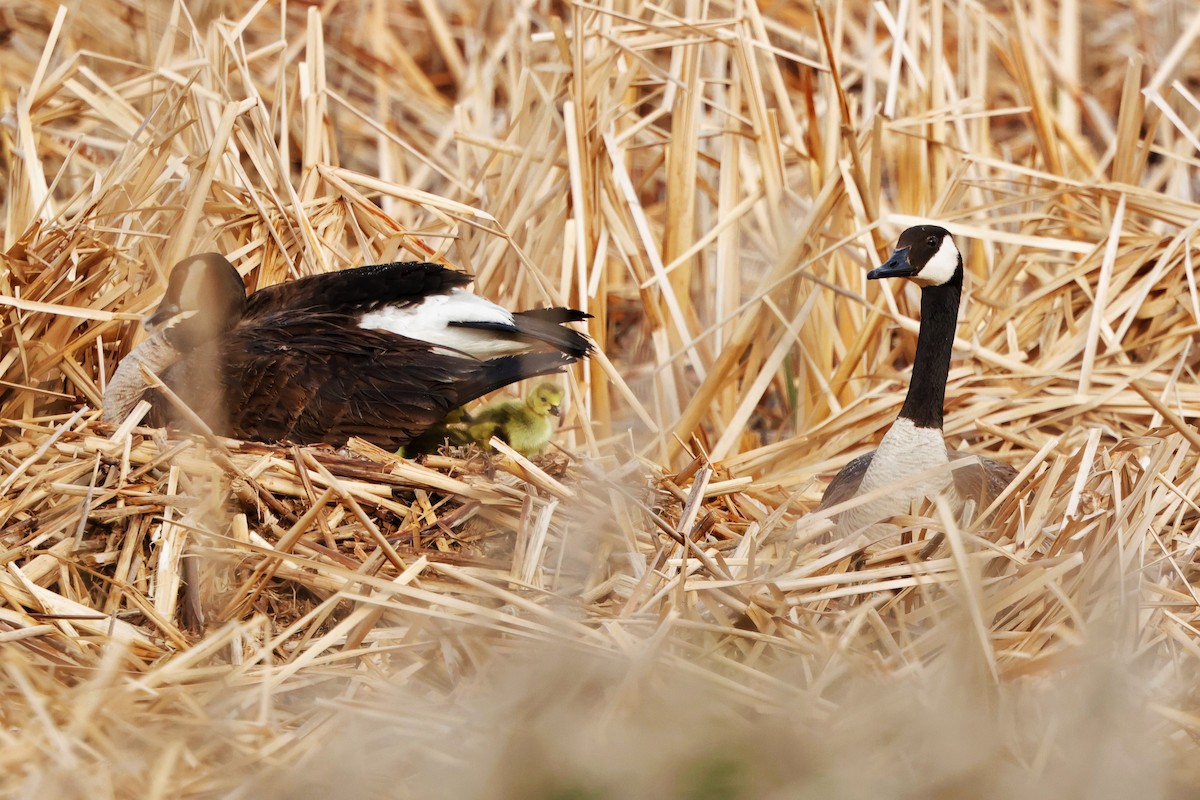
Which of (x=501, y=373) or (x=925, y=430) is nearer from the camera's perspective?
(x=925, y=430)

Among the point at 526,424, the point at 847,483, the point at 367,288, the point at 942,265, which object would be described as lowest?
the point at 847,483

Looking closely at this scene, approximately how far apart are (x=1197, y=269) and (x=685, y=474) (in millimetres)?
1850

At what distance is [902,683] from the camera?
2.00 metres

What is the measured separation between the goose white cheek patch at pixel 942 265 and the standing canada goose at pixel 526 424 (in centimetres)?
93

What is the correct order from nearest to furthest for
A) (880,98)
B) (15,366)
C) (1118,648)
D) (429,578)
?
(1118,648), (429,578), (15,366), (880,98)

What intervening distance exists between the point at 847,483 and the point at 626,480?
63 centimetres

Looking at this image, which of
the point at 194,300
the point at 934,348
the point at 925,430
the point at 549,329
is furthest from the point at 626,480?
the point at 194,300

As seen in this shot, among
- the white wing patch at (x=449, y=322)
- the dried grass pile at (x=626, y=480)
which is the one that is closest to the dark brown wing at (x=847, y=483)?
the dried grass pile at (x=626, y=480)

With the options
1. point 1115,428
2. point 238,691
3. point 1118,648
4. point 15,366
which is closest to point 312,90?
point 15,366

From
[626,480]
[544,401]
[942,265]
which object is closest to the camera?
[626,480]

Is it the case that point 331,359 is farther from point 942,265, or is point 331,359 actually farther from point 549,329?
point 942,265

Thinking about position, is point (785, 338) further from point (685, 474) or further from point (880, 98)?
point (880, 98)

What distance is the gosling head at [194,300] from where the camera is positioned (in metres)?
2.96

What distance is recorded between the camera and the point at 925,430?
290 cm
